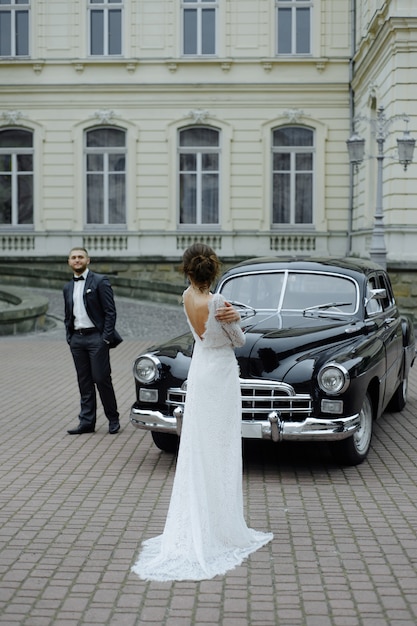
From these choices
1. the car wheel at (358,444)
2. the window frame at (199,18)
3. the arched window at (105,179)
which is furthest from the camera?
the arched window at (105,179)

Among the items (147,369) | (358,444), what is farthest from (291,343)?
(147,369)

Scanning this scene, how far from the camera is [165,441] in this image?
886 cm

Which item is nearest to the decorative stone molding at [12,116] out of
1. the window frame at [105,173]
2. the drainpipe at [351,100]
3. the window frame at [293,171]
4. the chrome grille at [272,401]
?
the window frame at [105,173]

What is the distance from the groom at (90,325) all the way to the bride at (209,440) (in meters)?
3.70

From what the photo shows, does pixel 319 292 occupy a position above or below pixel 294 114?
below

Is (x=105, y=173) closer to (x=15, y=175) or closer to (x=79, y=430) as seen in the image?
(x=15, y=175)

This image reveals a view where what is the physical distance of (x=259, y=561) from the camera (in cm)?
583

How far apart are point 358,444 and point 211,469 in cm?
282

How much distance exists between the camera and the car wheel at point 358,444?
Answer: 827cm

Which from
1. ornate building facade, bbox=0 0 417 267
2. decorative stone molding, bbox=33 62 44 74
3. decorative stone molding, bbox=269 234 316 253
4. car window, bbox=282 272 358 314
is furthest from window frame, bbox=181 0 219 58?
car window, bbox=282 272 358 314

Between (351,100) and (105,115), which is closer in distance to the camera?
(351,100)

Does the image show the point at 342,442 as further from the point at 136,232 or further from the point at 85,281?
the point at 136,232

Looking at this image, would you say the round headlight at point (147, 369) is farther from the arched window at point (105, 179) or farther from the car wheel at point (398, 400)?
the arched window at point (105, 179)

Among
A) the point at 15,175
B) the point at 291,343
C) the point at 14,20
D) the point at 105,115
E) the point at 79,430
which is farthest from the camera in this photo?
the point at 15,175
